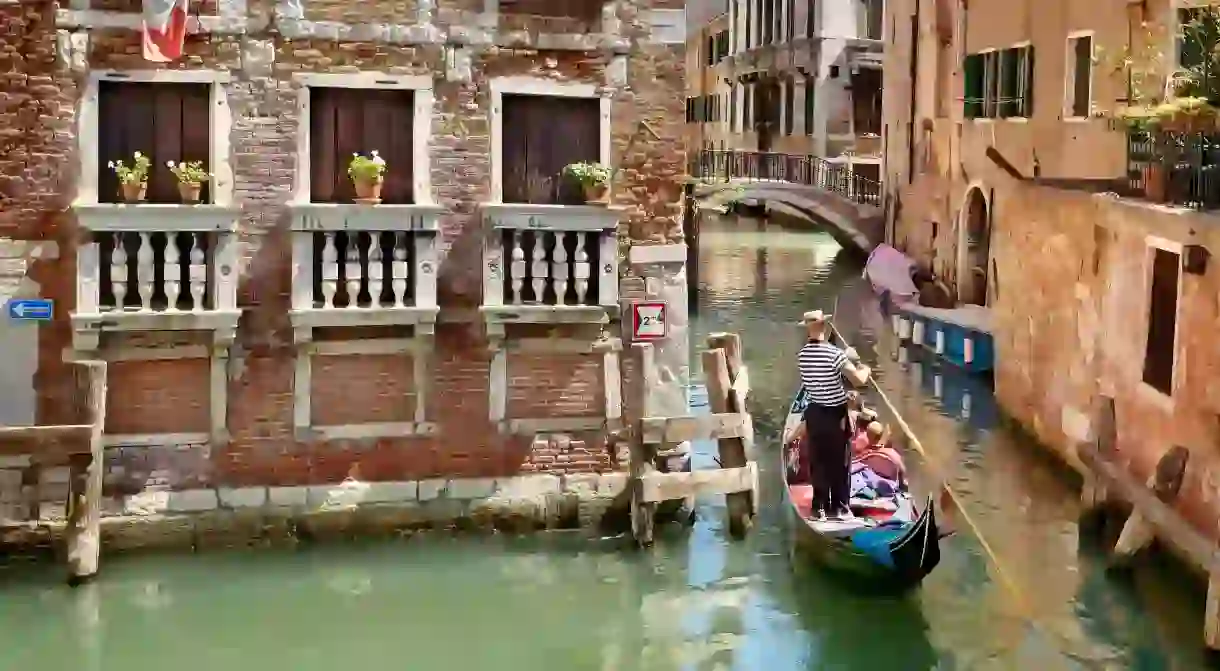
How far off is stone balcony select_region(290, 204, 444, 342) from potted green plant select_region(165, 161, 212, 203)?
0.43m

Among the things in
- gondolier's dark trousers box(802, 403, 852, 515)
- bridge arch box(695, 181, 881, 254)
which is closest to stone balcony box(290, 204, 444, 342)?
gondolier's dark trousers box(802, 403, 852, 515)

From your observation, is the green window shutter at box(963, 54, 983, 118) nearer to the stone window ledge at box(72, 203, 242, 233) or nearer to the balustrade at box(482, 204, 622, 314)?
the balustrade at box(482, 204, 622, 314)

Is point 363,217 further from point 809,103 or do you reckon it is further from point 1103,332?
point 809,103

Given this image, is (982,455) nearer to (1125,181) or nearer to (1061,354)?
(1061,354)

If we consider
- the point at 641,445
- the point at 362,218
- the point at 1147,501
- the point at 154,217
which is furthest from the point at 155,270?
the point at 1147,501

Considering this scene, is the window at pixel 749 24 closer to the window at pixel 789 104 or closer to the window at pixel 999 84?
the window at pixel 789 104

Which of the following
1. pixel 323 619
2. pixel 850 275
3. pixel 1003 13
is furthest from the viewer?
pixel 850 275

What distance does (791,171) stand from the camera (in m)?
23.9

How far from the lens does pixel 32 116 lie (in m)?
6.56

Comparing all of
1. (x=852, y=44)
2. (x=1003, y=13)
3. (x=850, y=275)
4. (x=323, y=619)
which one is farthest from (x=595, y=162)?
(x=852, y=44)

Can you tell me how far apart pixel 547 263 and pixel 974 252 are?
9608 millimetres

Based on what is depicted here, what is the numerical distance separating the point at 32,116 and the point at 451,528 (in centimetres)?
273

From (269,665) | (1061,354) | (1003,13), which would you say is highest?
(1003,13)

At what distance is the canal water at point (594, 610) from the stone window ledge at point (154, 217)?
5.15 feet
